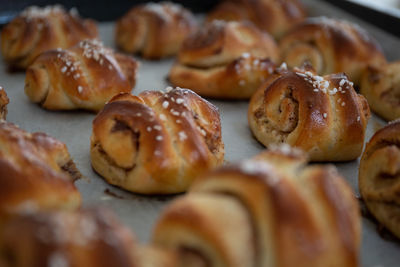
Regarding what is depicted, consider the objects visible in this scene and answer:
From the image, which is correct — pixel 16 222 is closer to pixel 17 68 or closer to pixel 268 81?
pixel 268 81

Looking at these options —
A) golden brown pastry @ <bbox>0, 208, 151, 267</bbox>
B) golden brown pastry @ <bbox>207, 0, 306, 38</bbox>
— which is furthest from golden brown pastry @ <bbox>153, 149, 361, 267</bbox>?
golden brown pastry @ <bbox>207, 0, 306, 38</bbox>

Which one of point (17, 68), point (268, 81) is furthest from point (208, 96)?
point (17, 68)

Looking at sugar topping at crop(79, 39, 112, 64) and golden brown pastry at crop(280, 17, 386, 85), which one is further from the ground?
sugar topping at crop(79, 39, 112, 64)

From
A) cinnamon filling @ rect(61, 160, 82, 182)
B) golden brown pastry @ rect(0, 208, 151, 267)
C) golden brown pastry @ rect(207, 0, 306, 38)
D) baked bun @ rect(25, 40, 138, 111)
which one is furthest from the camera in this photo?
Result: golden brown pastry @ rect(207, 0, 306, 38)

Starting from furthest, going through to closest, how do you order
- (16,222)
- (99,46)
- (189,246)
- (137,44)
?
(137,44), (99,46), (189,246), (16,222)

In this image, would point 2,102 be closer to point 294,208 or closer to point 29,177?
point 29,177

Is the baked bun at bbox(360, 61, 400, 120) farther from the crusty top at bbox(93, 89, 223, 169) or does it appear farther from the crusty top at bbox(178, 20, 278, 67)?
the crusty top at bbox(93, 89, 223, 169)

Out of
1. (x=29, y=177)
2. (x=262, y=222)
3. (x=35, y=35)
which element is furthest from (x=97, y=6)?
(x=262, y=222)
